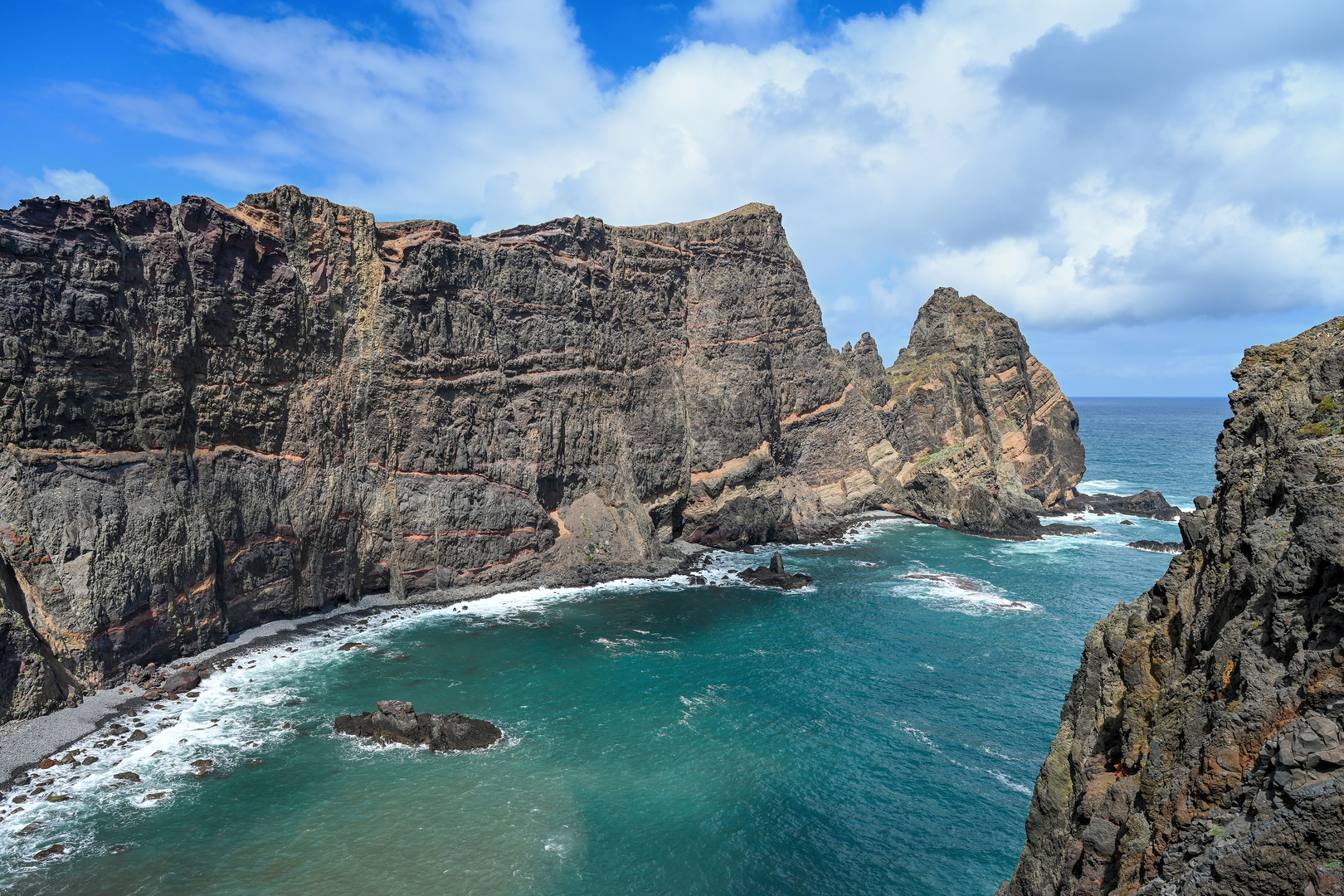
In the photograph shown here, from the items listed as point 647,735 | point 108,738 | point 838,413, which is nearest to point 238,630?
point 108,738

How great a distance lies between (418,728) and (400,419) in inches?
1209

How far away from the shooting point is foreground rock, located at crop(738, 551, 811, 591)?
68062mm

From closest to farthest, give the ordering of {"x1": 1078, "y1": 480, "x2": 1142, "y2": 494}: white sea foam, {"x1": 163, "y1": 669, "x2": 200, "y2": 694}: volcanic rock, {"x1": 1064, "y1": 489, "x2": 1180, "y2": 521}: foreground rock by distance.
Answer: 1. {"x1": 163, "y1": 669, "x2": 200, "y2": 694}: volcanic rock
2. {"x1": 1064, "y1": 489, "x2": 1180, "y2": 521}: foreground rock
3. {"x1": 1078, "y1": 480, "x2": 1142, "y2": 494}: white sea foam

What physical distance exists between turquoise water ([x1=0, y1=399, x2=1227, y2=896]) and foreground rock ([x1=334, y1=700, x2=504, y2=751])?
0.83m

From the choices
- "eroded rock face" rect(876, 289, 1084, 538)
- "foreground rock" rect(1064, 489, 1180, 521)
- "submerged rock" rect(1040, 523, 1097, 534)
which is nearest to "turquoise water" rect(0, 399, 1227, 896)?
"submerged rock" rect(1040, 523, 1097, 534)

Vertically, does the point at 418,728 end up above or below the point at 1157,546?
below

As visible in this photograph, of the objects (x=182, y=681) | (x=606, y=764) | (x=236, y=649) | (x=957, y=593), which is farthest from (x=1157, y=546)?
(x=182, y=681)

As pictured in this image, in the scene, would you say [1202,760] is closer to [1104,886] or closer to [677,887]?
[1104,886]

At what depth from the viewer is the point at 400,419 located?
6188cm

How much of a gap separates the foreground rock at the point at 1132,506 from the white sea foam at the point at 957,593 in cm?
4910

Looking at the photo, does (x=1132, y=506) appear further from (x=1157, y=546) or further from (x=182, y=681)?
(x=182, y=681)

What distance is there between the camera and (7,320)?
40281 mm

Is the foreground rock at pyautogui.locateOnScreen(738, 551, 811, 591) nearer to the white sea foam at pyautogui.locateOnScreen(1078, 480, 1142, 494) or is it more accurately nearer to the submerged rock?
the submerged rock

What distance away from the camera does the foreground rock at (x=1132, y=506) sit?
335 feet
